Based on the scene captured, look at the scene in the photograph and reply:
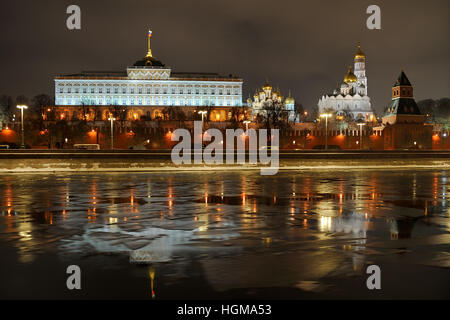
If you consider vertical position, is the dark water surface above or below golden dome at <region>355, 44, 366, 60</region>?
below

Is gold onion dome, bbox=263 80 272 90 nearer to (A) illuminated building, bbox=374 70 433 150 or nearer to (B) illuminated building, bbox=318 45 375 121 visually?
(B) illuminated building, bbox=318 45 375 121

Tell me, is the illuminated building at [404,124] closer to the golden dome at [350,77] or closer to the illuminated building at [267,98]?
the illuminated building at [267,98]

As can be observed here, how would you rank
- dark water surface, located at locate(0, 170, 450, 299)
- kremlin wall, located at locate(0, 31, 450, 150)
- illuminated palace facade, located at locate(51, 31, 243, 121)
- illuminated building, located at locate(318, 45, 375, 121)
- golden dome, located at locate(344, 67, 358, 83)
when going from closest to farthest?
1. dark water surface, located at locate(0, 170, 450, 299)
2. kremlin wall, located at locate(0, 31, 450, 150)
3. golden dome, located at locate(344, 67, 358, 83)
4. illuminated palace facade, located at locate(51, 31, 243, 121)
5. illuminated building, located at locate(318, 45, 375, 121)

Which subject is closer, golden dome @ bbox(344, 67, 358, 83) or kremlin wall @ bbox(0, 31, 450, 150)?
kremlin wall @ bbox(0, 31, 450, 150)

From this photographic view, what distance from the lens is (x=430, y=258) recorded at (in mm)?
6961

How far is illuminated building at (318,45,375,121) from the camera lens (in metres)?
135

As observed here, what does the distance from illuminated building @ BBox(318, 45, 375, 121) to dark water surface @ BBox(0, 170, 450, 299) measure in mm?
123877

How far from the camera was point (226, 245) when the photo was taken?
7.81 meters

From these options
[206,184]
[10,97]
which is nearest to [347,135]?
[206,184]

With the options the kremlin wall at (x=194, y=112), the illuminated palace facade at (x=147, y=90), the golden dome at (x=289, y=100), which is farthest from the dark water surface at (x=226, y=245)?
the golden dome at (x=289, y=100)

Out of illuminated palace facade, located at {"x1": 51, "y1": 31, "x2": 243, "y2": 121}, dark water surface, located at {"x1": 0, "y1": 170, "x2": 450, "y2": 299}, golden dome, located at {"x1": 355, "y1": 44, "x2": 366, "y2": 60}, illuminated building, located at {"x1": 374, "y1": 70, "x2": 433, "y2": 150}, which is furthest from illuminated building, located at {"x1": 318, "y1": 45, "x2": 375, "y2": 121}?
dark water surface, located at {"x1": 0, "y1": 170, "x2": 450, "y2": 299}

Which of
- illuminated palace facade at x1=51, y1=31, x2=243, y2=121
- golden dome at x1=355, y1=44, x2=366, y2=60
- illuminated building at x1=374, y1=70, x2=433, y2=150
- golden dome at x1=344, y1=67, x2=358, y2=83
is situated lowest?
illuminated building at x1=374, y1=70, x2=433, y2=150

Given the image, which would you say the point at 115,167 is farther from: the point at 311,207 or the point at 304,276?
the point at 304,276

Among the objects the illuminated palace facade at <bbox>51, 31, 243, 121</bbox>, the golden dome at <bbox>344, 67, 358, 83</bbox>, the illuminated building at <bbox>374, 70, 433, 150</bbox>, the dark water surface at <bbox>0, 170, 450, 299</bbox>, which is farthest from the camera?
the illuminated palace facade at <bbox>51, 31, 243, 121</bbox>
